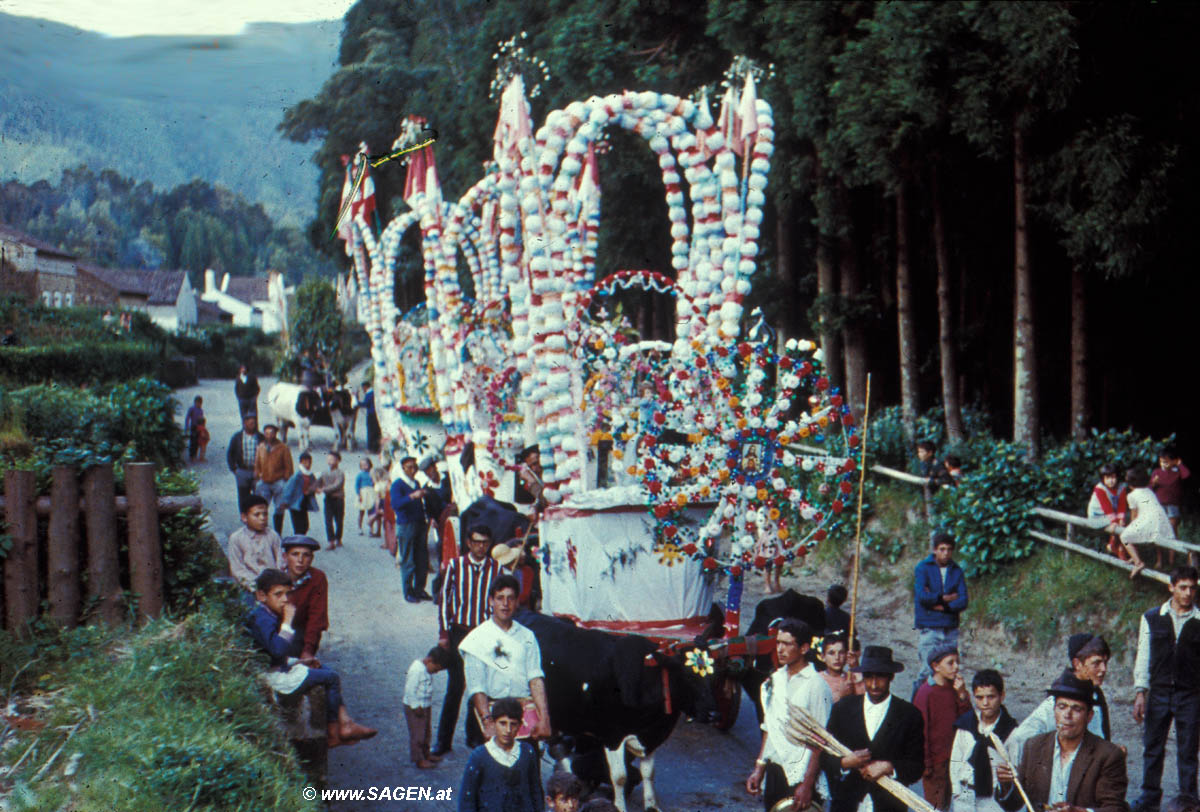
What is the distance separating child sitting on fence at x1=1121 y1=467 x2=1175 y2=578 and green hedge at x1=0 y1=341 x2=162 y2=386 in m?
14.9

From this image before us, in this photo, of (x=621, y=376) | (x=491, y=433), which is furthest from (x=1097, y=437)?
(x=491, y=433)

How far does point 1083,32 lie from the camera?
12203mm

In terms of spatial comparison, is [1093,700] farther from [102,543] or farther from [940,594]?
[102,543]

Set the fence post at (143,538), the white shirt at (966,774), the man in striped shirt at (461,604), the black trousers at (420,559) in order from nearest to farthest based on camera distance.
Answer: the white shirt at (966,774) → the fence post at (143,538) → the man in striped shirt at (461,604) → the black trousers at (420,559)

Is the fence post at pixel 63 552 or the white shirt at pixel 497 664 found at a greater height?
the fence post at pixel 63 552

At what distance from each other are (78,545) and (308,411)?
57.2 feet

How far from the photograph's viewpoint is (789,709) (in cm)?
652

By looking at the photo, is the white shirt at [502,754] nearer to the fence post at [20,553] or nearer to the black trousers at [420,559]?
the fence post at [20,553]

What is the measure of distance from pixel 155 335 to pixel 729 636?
3665 centimetres

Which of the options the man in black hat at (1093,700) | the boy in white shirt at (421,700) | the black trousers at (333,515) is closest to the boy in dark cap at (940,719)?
the man in black hat at (1093,700)

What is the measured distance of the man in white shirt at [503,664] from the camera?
23.4 ft

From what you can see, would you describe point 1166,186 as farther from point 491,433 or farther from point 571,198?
point 491,433

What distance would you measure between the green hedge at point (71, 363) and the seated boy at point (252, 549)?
10759 millimetres

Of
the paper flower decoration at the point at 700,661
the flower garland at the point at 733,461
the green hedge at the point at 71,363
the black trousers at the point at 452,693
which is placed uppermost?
the green hedge at the point at 71,363
